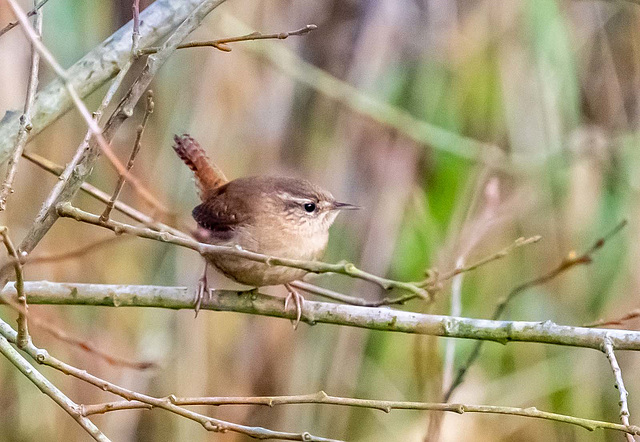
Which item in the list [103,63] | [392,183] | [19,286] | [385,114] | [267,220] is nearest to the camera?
[19,286]

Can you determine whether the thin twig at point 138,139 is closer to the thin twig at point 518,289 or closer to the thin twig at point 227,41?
the thin twig at point 227,41

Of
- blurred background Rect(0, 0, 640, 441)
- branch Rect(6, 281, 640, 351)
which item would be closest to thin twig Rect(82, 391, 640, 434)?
branch Rect(6, 281, 640, 351)

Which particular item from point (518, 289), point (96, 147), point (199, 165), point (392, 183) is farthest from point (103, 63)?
point (392, 183)

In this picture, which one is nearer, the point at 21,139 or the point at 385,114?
the point at 21,139

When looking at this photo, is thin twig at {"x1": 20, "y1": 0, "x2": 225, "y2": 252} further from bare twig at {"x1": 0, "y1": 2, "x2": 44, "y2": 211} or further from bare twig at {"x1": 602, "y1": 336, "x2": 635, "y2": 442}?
bare twig at {"x1": 602, "y1": 336, "x2": 635, "y2": 442}

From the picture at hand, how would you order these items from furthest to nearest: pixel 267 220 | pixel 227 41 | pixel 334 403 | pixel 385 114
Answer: pixel 385 114, pixel 267 220, pixel 227 41, pixel 334 403

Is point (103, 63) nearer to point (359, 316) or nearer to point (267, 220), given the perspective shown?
point (267, 220)

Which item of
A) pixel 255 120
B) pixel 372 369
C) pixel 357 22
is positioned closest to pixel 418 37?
pixel 357 22
